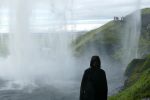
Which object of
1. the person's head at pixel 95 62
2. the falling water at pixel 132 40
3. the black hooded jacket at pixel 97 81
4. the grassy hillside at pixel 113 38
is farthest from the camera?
the grassy hillside at pixel 113 38

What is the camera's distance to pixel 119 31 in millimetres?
151375

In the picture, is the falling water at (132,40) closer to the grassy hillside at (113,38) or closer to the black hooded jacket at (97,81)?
the grassy hillside at (113,38)

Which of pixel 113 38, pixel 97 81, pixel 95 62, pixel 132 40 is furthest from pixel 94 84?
pixel 113 38

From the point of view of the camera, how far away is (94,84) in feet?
49.3

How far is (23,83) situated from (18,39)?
67.4ft

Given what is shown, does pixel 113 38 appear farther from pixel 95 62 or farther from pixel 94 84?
pixel 95 62

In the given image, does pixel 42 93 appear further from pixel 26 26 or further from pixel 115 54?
pixel 115 54

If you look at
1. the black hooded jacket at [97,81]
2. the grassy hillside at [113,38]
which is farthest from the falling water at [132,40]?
the black hooded jacket at [97,81]

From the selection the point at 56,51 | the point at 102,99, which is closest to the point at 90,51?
the point at 56,51

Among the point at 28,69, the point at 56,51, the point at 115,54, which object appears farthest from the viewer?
the point at 115,54

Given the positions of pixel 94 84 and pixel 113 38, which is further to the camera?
pixel 113 38

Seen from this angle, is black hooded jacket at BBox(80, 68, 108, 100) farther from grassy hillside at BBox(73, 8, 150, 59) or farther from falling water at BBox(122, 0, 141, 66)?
grassy hillside at BBox(73, 8, 150, 59)

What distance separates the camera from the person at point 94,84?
14.8 m

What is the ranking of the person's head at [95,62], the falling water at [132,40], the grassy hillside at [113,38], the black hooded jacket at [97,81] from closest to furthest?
1. the person's head at [95,62]
2. the black hooded jacket at [97,81]
3. the falling water at [132,40]
4. the grassy hillside at [113,38]
